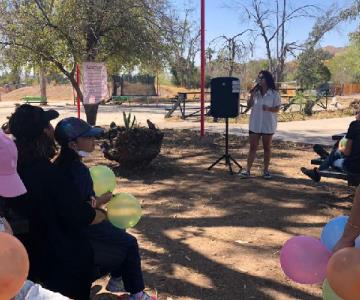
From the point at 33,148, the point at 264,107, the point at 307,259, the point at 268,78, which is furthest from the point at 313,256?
the point at 268,78

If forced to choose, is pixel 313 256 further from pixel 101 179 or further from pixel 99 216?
pixel 101 179

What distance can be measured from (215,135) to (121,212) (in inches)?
349

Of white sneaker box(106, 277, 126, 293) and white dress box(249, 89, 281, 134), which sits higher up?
white dress box(249, 89, 281, 134)

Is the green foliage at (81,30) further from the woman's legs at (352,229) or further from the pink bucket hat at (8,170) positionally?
the woman's legs at (352,229)

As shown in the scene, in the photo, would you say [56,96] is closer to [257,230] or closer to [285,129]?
[285,129]

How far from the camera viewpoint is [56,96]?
5044 cm

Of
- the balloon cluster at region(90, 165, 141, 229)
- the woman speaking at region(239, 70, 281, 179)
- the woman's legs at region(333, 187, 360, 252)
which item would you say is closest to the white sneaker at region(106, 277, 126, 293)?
the balloon cluster at region(90, 165, 141, 229)

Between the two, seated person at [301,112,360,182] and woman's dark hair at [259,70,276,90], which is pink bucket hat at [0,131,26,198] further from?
woman's dark hair at [259,70,276,90]

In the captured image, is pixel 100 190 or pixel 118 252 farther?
pixel 100 190

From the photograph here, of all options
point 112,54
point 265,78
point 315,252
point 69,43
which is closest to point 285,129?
point 112,54

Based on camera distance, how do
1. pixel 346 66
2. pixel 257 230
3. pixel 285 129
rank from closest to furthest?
1. pixel 257 230
2. pixel 285 129
3. pixel 346 66

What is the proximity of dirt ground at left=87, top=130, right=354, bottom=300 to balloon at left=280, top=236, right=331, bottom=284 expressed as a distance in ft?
4.24

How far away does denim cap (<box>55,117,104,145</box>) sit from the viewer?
126 inches

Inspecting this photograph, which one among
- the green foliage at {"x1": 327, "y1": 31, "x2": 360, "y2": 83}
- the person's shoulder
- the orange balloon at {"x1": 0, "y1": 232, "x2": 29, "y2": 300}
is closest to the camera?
the orange balloon at {"x1": 0, "y1": 232, "x2": 29, "y2": 300}
